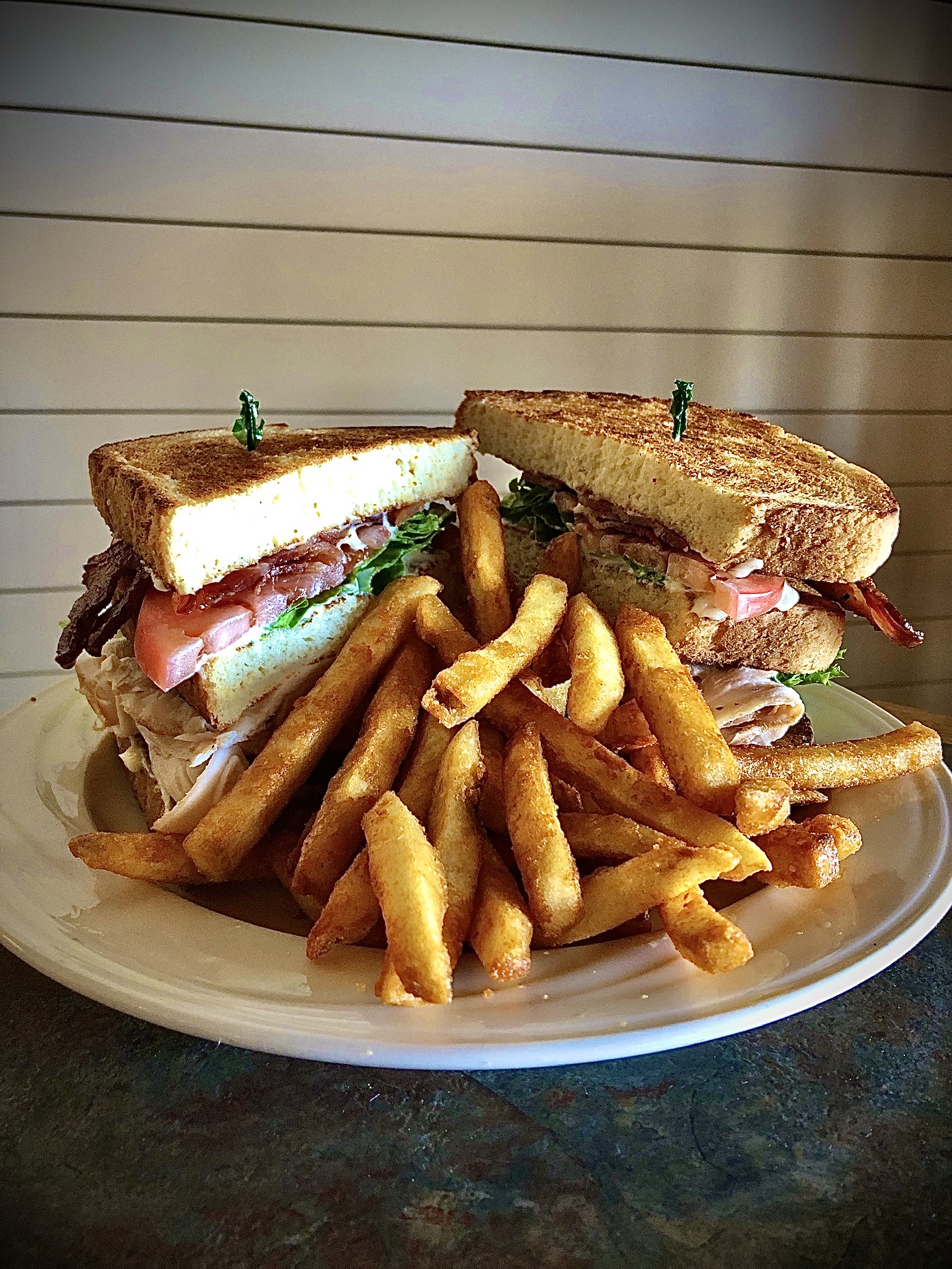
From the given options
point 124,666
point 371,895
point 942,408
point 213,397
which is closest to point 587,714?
point 371,895

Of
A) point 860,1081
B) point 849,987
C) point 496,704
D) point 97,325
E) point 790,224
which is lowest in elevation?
point 860,1081

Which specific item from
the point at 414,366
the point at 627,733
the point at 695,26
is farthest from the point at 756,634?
the point at 695,26

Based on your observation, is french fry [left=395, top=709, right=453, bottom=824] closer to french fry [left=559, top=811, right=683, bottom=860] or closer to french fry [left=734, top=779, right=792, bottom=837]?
french fry [left=559, top=811, right=683, bottom=860]

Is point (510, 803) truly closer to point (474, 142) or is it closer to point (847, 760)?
point (847, 760)

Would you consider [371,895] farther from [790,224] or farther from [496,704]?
[790,224]

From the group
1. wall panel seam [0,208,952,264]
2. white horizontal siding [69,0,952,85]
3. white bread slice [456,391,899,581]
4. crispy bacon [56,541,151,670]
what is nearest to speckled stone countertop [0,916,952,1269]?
crispy bacon [56,541,151,670]

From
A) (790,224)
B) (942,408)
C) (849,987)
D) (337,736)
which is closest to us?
(849,987)
